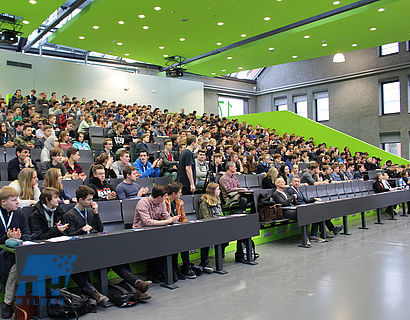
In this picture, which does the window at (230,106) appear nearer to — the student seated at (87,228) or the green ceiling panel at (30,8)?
A: the green ceiling panel at (30,8)

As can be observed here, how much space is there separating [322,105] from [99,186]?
1708 cm

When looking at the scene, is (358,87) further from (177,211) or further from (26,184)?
(26,184)

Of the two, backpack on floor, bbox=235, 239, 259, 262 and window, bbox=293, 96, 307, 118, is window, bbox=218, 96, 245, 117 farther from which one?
backpack on floor, bbox=235, 239, 259, 262

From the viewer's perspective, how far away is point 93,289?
142 inches

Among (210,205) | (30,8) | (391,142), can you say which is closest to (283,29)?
Answer: (30,8)

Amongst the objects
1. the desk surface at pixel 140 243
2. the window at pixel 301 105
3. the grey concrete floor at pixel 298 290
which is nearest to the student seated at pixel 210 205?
the desk surface at pixel 140 243

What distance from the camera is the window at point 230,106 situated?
22594 millimetres

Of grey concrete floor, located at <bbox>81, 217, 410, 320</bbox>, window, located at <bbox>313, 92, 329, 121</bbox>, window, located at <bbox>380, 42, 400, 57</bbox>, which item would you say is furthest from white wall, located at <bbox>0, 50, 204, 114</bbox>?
grey concrete floor, located at <bbox>81, 217, 410, 320</bbox>

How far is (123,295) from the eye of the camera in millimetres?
3639

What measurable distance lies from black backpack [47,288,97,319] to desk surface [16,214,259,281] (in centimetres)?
23

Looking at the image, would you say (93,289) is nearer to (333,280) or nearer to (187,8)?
(333,280)

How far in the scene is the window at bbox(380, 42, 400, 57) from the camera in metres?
16.7

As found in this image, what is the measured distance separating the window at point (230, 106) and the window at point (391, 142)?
347 inches

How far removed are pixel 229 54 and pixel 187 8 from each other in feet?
16.3
